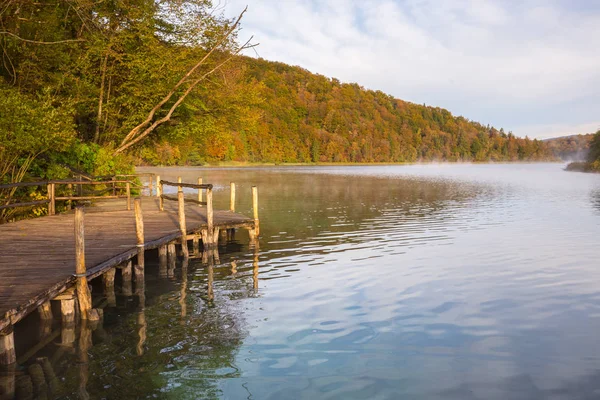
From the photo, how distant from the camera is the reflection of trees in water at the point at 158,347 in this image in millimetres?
7324

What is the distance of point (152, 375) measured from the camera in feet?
25.2

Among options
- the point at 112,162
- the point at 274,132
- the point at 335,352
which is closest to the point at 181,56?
the point at 112,162

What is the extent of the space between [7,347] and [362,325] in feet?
20.9

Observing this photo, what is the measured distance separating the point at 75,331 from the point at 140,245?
3750 mm

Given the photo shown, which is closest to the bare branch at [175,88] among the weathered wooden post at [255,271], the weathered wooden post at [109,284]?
the weathered wooden post at [255,271]

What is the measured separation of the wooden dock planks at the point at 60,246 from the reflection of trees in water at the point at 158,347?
110cm

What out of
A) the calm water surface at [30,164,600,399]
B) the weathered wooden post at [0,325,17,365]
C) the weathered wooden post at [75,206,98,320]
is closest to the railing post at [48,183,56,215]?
the calm water surface at [30,164,600,399]

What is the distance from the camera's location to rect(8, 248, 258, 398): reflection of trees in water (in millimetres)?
7324

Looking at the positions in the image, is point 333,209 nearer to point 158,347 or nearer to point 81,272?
point 81,272

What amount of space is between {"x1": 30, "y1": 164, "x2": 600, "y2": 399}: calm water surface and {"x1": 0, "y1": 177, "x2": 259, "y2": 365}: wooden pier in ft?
2.69

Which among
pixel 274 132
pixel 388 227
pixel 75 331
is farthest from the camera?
pixel 274 132

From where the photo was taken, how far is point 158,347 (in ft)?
29.2

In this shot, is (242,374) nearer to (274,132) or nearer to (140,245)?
(140,245)

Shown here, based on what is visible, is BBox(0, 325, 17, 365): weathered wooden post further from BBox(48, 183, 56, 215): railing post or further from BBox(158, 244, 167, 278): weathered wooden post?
BBox(48, 183, 56, 215): railing post
